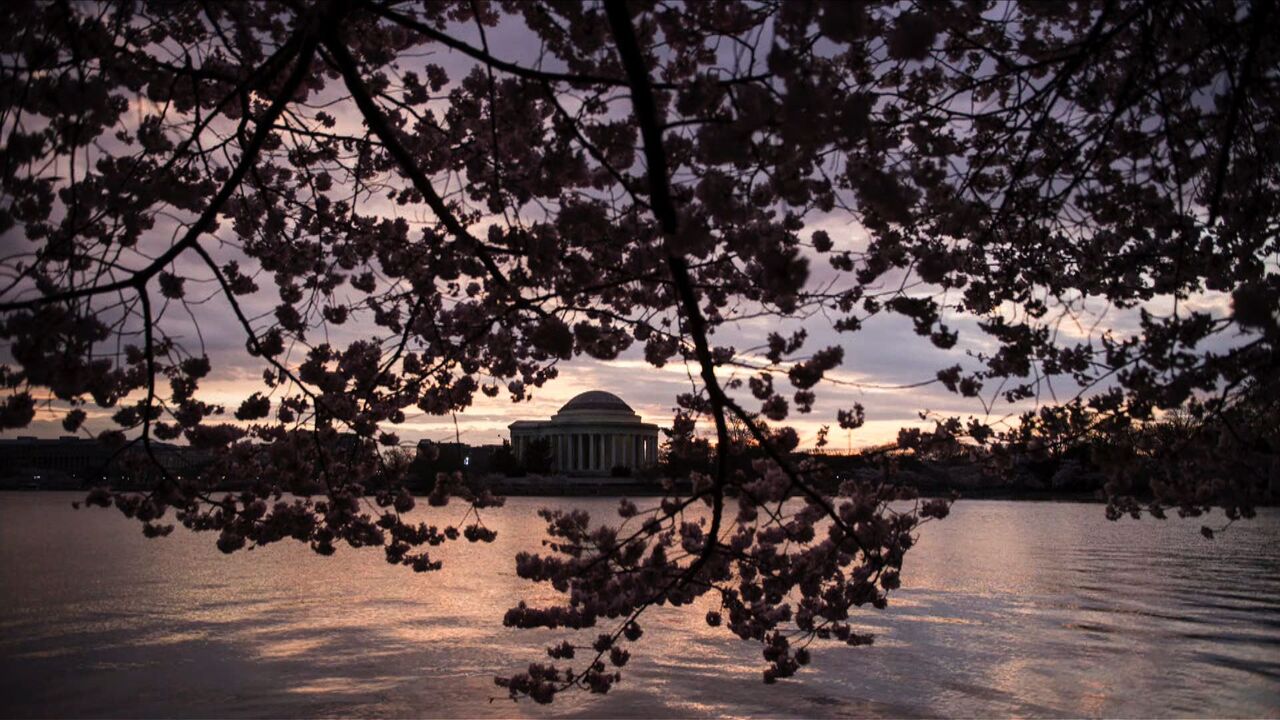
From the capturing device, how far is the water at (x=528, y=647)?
10945 millimetres

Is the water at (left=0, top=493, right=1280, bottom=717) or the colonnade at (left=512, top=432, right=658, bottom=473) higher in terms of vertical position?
the colonnade at (left=512, top=432, right=658, bottom=473)

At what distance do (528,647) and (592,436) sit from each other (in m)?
90.6

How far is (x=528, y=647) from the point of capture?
46.0 ft

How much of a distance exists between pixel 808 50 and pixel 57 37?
132 inches

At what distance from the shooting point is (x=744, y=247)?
15.1ft

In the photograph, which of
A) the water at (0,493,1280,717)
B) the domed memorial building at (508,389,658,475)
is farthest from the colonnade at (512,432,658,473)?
the water at (0,493,1280,717)

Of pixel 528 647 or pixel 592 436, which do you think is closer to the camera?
pixel 528 647

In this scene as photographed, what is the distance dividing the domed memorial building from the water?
7887 centimetres

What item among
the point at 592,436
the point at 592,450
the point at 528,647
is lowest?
the point at 528,647

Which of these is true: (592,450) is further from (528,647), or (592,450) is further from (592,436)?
(528,647)

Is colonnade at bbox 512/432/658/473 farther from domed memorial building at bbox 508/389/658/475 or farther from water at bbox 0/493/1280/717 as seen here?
water at bbox 0/493/1280/717

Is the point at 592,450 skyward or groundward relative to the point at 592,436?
groundward

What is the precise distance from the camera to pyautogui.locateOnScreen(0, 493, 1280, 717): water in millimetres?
10945

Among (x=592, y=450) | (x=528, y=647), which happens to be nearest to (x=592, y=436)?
(x=592, y=450)
